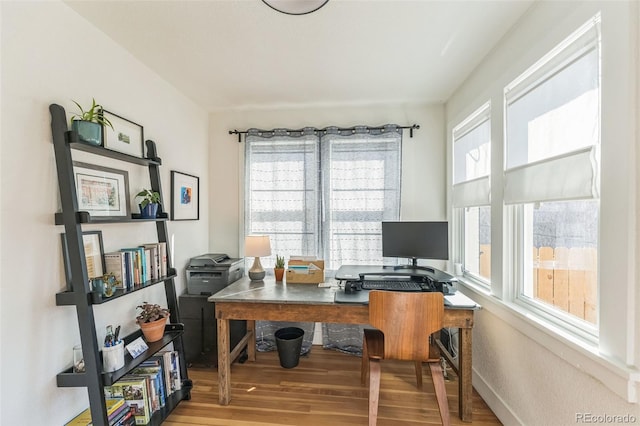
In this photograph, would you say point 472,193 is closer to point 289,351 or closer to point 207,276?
point 289,351

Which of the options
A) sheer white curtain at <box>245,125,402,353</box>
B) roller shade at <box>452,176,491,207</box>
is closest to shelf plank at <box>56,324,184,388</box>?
sheer white curtain at <box>245,125,402,353</box>

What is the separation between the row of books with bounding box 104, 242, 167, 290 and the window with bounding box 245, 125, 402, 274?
1.08 meters

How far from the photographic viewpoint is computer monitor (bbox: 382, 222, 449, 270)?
233 centimetres

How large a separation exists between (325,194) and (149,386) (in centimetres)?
210

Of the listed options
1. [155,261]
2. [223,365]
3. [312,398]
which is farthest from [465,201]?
[155,261]

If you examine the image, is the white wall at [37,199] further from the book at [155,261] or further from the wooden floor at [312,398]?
the wooden floor at [312,398]

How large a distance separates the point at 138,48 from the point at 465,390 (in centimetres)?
324

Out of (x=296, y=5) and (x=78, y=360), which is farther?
(x=78, y=360)

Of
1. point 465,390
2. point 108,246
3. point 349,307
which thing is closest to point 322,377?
point 349,307

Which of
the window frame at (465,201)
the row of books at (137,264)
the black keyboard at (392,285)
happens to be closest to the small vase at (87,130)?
the row of books at (137,264)

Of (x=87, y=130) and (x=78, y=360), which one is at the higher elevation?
(x=87, y=130)

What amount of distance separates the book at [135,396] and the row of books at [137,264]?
24.2 inches

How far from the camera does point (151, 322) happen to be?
1857 millimetres

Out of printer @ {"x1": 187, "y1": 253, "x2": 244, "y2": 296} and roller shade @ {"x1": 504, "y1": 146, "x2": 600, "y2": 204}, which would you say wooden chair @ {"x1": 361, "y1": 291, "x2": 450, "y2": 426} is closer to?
roller shade @ {"x1": 504, "y1": 146, "x2": 600, "y2": 204}
